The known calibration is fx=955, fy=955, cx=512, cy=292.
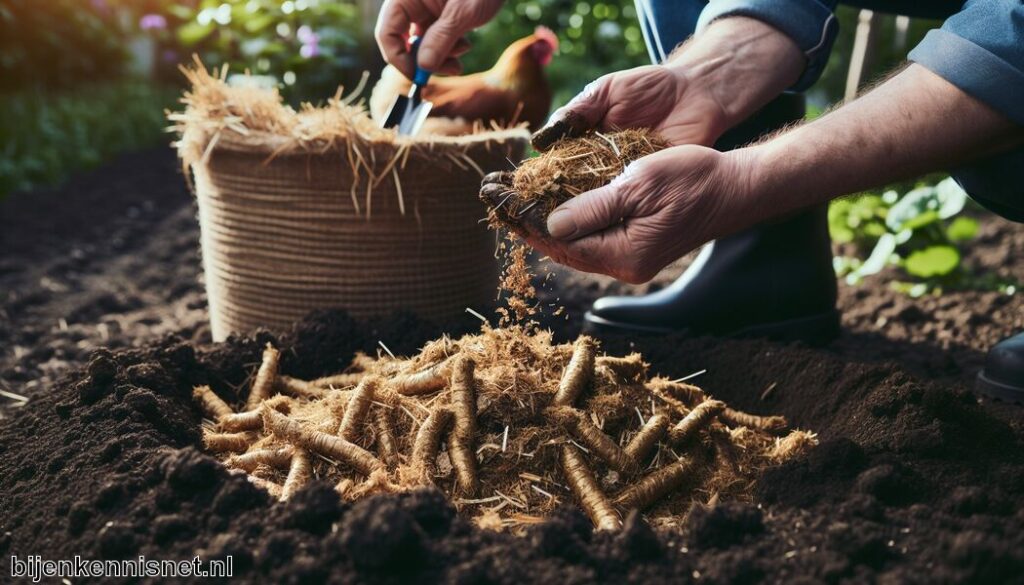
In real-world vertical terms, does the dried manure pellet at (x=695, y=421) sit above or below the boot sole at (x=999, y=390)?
above

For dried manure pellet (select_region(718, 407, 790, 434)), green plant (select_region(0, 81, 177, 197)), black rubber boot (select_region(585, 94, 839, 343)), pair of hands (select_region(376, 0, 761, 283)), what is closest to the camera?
pair of hands (select_region(376, 0, 761, 283))

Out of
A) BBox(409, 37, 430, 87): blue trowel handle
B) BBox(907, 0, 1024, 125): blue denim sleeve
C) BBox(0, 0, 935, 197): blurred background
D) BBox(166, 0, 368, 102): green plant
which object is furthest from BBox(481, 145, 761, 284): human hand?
BBox(0, 0, 935, 197): blurred background

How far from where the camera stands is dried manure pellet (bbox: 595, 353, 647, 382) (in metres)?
2.28

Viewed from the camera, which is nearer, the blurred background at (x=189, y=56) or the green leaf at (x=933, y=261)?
the green leaf at (x=933, y=261)

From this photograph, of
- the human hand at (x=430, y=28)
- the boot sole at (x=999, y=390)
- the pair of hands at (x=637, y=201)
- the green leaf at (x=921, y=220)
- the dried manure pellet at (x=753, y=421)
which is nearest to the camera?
the pair of hands at (x=637, y=201)

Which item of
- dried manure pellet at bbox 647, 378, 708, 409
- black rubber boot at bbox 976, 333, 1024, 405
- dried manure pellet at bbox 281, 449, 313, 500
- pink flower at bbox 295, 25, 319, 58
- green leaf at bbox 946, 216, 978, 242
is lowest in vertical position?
green leaf at bbox 946, 216, 978, 242

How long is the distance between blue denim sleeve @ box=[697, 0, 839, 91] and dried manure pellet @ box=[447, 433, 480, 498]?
4.55ft

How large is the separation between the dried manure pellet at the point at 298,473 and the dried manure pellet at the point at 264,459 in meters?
0.02

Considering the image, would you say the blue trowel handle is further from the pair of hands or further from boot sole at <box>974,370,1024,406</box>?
boot sole at <box>974,370,1024,406</box>

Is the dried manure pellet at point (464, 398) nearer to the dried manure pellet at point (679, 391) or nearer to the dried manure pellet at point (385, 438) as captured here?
the dried manure pellet at point (385, 438)

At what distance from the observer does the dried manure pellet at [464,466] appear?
197 cm

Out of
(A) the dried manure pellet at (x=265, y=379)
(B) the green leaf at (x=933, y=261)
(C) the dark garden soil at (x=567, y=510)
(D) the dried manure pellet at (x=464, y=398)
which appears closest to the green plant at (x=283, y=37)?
(C) the dark garden soil at (x=567, y=510)

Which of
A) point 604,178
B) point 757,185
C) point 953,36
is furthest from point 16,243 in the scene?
point 953,36

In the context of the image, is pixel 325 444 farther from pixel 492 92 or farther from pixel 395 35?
pixel 492 92
